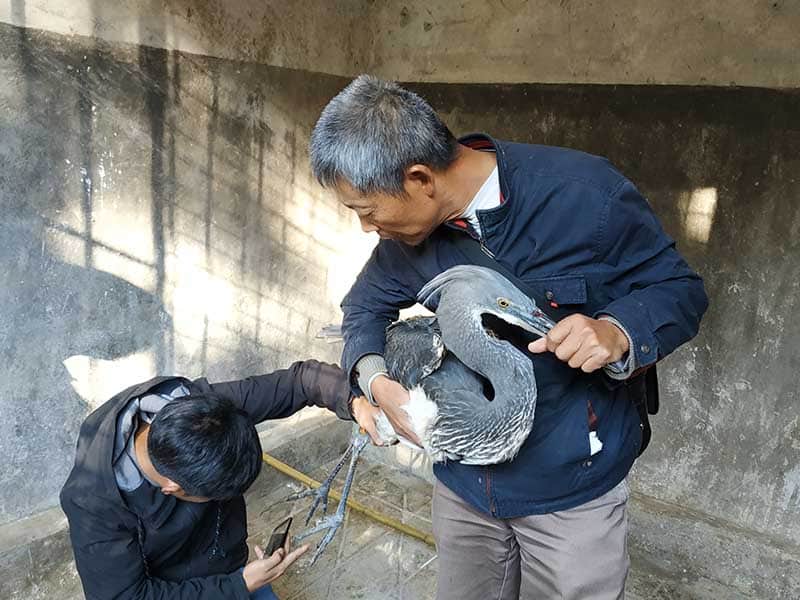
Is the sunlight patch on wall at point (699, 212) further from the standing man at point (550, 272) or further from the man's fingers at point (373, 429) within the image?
the man's fingers at point (373, 429)

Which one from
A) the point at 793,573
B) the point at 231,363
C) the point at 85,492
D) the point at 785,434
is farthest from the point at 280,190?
the point at 793,573

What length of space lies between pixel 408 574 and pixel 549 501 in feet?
5.87

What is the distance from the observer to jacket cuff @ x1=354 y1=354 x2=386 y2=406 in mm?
1538

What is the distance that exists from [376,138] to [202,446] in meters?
0.94

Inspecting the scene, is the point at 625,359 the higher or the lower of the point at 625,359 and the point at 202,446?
the higher

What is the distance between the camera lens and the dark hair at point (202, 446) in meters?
1.59

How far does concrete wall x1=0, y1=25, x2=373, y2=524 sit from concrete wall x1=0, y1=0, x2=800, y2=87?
0.32 ft

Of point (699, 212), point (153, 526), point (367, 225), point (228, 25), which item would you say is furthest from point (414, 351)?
point (228, 25)

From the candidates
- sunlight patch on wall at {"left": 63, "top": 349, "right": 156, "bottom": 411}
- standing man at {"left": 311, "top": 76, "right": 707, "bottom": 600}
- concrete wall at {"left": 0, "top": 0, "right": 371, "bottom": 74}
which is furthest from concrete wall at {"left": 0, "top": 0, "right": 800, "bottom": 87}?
standing man at {"left": 311, "top": 76, "right": 707, "bottom": 600}

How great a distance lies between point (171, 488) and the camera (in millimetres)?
1690

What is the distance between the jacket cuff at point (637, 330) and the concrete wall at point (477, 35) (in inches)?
69.1

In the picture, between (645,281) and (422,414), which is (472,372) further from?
(645,281)

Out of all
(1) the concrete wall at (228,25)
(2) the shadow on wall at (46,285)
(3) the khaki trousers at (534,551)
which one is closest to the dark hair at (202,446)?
(3) the khaki trousers at (534,551)

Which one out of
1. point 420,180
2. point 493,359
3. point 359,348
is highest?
point 420,180
